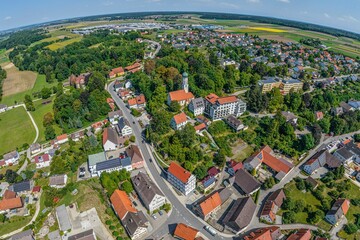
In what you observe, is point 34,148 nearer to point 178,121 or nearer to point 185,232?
point 178,121

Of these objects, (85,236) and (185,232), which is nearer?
(85,236)

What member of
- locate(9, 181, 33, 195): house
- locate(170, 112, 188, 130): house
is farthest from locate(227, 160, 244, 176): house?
locate(9, 181, 33, 195): house

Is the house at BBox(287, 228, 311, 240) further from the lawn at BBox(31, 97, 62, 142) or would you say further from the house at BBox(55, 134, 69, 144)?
the lawn at BBox(31, 97, 62, 142)

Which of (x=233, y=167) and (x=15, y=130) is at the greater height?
(x=233, y=167)

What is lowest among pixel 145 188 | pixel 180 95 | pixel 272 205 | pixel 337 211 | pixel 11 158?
pixel 11 158

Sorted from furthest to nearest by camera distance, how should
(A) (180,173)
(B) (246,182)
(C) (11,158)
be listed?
(C) (11,158)
(B) (246,182)
(A) (180,173)

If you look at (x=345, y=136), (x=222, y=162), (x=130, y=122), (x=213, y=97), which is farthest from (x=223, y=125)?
(x=345, y=136)

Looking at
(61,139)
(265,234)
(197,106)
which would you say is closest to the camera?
(265,234)

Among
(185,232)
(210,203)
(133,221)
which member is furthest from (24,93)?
(185,232)
